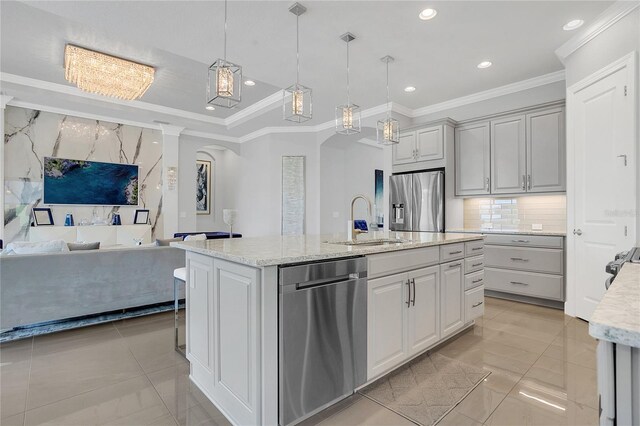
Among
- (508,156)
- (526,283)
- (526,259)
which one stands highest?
(508,156)

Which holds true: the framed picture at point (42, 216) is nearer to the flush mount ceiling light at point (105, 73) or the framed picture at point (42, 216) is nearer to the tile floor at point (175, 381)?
the flush mount ceiling light at point (105, 73)

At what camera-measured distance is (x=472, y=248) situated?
2986 millimetres

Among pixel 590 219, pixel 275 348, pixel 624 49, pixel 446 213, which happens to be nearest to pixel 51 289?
pixel 275 348

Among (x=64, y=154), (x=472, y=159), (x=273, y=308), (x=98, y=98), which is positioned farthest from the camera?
(x=64, y=154)

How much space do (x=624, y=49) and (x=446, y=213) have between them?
8.28 ft

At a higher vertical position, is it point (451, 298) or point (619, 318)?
point (619, 318)

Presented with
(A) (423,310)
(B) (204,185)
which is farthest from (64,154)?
(A) (423,310)

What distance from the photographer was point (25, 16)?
3168 mm

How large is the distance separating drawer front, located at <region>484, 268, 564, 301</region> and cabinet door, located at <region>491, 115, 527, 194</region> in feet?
3.59

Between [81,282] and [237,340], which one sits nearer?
[237,340]

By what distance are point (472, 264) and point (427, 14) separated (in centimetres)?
234

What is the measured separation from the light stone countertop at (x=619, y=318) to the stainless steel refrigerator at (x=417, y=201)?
153 inches

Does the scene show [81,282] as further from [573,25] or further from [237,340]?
[573,25]

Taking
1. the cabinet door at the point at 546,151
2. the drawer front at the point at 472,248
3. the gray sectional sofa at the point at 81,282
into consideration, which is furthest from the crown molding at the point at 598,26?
the gray sectional sofa at the point at 81,282
